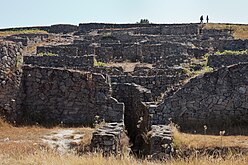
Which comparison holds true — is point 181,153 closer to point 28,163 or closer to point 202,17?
point 28,163

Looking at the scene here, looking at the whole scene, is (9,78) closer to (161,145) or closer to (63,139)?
(63,139)

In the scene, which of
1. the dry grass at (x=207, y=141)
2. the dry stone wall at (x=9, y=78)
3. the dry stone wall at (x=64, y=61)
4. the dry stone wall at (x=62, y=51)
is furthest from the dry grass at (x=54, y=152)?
the dry stone wall at (x=62, y=51)

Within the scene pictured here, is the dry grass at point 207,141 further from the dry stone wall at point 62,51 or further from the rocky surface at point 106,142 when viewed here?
the dry stone wall at point 62,51

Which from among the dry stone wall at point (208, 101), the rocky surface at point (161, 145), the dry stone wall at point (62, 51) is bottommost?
the rocky surface at point (161, 145)

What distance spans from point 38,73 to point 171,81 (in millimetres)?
5055

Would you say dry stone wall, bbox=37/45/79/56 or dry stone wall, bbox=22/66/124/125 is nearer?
dry stone wall, bbox=22/66/124/125

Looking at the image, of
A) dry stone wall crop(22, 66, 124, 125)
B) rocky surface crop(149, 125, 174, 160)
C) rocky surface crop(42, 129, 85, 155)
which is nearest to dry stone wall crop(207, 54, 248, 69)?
dry stone wall crop(22, 66, 124, 125)

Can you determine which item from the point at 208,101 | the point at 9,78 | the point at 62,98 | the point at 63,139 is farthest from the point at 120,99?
the point at 63,139

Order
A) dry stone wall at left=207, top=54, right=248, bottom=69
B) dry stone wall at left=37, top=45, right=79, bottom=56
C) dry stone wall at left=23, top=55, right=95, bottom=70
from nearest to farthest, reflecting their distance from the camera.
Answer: dry stone wall at left=23, top=55, right=95, bottom=70 < dry stone wall at left=207, top=54, right=248, bottom=69 < dry stone wall at left=37, top=45, right=79, bottom=56

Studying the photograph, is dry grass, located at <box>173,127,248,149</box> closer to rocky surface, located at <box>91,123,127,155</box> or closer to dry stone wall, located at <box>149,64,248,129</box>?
rocky surface, located at <box>91,123,127,155</box>

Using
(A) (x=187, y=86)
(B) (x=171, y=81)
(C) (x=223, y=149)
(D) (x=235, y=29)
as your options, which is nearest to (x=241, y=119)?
(A) (x=187, y=86)

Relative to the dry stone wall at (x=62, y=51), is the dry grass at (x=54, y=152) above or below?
below

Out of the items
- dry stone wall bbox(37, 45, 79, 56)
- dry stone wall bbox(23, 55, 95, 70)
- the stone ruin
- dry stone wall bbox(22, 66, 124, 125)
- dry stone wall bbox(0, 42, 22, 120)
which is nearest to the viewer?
the stone ruin

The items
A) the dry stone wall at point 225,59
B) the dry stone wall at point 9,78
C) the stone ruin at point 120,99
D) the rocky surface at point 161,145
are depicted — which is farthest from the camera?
the dry stone wall at point 225,59
